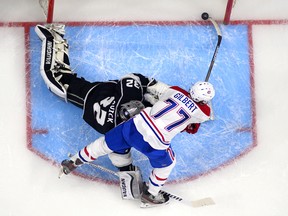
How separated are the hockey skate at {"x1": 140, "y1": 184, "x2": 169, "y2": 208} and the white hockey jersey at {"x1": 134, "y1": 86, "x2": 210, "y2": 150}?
1.45 ft

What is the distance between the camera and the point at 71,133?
14.0 feet

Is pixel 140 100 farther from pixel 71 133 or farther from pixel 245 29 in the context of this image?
pixel 245 29

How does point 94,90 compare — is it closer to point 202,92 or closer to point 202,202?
point 202,92

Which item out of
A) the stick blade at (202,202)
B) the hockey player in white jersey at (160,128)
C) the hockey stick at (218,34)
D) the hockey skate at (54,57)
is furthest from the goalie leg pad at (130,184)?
the hockey stick at (218,34)

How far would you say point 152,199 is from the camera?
4.09 m

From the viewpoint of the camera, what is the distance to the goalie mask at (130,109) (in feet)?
12.7

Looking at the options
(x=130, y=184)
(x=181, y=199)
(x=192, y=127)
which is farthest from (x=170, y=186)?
(x=192, y=127)

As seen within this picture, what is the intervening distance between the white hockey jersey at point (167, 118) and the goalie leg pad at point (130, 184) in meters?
0.39

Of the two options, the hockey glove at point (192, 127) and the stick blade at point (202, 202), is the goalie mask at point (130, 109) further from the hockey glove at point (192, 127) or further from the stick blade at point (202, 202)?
the stick blade at point (202, 202)

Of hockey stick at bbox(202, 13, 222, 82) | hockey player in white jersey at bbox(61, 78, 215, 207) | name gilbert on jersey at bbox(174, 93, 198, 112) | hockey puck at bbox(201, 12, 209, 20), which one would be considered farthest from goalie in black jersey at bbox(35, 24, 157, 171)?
hockey puck at bbox(201, 12, 209, 20)

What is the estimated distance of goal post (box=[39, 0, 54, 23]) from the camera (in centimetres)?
423

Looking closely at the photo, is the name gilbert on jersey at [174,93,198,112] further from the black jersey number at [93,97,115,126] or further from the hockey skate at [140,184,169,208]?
the hockey skate at [140,184,169,208]

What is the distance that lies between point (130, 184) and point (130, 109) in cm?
50
